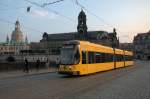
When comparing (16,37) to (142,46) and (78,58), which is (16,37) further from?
(78,58)

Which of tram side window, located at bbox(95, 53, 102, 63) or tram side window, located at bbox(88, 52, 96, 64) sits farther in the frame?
tram side window, located at bbox(95, 53, 102, 63)

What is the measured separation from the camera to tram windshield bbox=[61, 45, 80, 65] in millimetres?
23125

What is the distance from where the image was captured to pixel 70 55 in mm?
23281

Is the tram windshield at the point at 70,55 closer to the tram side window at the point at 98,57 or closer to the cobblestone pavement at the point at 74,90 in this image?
the cobblestone pavement at the point at 74,90

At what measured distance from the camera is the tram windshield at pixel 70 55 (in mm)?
23125

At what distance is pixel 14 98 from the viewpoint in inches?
436

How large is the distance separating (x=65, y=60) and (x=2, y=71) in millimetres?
10580

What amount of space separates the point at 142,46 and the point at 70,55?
160112 millimetres

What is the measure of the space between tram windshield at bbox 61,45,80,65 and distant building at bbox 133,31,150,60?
149m

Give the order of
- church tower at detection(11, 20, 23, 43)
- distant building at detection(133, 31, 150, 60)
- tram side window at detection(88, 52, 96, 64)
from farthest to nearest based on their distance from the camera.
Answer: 1. distant building at detection(133, 31, 150, 60)
2. church tower at detection(11, 20, 23, 43)
3. tram side window at detection(88, 52, 96, 64)

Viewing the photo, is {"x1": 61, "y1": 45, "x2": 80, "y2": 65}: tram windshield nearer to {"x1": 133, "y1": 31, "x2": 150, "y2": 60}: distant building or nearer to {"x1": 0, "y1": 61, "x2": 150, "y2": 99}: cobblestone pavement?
{"x1": 0, "y1": 61, "x2": 150, "y2": 99}: cobblestone pavement

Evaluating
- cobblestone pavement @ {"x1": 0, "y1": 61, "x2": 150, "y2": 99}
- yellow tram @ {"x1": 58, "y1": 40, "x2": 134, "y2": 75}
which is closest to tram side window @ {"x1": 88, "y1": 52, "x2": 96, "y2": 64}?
yellow tram @ {"x1": 58, "y1": 40, "x2": 134, "y2": 75}

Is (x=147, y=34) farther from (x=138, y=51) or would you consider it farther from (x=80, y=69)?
(x=80, y=69)

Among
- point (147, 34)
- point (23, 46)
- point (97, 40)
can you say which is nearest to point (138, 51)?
point (147, 34)
